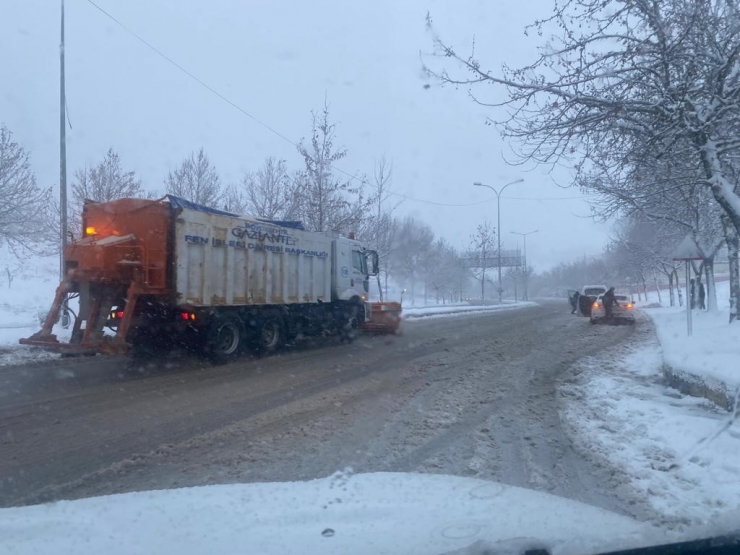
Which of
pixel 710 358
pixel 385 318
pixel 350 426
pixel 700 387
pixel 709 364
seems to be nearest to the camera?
pixel 350 426

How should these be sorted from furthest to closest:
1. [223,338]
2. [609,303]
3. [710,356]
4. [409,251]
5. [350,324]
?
[409,251] → [609,303] → [350,324] → [223,338] → [710,356]

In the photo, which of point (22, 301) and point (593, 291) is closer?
point (593, 291)

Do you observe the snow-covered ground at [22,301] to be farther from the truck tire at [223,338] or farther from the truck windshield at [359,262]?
the truck windshield at [359,262]

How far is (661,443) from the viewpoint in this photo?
7875mm

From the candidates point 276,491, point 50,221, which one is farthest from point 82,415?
point 50,221

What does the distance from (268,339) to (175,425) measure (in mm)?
8413

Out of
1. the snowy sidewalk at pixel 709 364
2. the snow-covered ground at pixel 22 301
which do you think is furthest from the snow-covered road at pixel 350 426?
the snow-covered ground at pixel 22 301

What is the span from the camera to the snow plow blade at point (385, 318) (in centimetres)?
2372

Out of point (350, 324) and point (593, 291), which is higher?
point (593, 291)

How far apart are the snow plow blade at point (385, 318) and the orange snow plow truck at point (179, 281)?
18.2 feet

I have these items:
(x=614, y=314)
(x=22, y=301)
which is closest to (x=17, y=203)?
(x=22, y=301)

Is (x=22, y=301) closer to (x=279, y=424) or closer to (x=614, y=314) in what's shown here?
(x=614, y=314)

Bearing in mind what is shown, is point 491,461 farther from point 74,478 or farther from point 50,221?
point 50,221

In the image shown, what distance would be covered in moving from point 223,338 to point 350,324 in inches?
246
